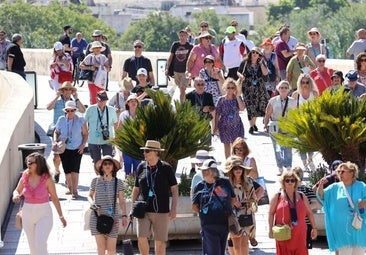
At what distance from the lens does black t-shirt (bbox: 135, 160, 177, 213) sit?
1353cm

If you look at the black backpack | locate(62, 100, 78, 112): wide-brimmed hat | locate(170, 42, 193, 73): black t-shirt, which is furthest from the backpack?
locate(62, 100, 78, 112): wide-brimmed hat

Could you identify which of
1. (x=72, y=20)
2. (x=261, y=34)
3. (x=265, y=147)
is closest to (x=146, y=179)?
(x=265, y=147)

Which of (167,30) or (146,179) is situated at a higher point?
(167,30)

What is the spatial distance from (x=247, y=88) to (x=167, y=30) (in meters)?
134

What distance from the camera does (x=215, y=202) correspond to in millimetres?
12992

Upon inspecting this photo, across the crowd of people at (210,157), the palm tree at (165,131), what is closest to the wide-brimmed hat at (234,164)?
the crowd of people at (210,157)

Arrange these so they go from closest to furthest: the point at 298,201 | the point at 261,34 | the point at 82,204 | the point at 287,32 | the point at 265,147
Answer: the point at 298,201, the point at 82,204, the point at 265,147, the point at 287,32, the point at 261,34

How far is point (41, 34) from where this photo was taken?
12350 cm

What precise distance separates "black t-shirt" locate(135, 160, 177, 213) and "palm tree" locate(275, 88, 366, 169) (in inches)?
102

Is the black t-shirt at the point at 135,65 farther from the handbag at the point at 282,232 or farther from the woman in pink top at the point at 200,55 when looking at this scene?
the handbag at the point at 282,232

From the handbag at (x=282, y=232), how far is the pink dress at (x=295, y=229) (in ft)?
0.29

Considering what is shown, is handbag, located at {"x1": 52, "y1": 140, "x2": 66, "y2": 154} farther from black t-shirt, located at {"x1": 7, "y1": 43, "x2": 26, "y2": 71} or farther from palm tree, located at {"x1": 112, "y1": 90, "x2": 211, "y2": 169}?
black t-shirt, located at {"x1": 7, "y1": 43, "x2": 26, "y2": 71}

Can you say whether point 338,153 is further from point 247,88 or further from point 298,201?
point 247,88

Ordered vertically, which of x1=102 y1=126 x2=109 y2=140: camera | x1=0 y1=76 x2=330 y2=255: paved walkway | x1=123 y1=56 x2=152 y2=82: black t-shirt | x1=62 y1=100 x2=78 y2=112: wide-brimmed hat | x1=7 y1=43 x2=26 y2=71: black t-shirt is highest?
x1=7 y1=43 x2=26 y2=71: black t-shirt
